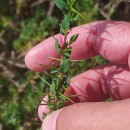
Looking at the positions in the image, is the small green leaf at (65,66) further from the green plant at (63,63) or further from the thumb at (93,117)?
the thumb at (93,117)

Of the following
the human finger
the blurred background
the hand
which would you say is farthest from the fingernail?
the blurred background

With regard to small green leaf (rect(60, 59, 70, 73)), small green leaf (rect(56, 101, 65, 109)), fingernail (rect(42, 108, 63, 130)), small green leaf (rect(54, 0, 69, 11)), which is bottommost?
fingernail (rect(42, 108, 63, 130))

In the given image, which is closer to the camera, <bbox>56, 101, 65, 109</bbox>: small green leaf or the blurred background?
<bbox>56, 101, 65, 109</bbox>: small green leaf

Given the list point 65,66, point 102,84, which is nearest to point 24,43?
point 102,84

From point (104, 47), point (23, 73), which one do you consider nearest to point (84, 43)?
point (104, 47)

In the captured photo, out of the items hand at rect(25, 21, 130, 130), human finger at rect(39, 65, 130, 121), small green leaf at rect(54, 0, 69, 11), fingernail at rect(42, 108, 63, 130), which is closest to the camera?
small green leaf at rect(54, 0, 69, 11)

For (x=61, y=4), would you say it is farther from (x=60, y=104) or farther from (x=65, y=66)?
(x=60, y=104)

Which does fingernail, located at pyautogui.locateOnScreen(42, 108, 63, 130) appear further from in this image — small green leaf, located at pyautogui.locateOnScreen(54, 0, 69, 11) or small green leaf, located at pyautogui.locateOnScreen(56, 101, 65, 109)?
small green leaf, located at pyautogui.locateOnScreen(54, 0, 69, 11)
